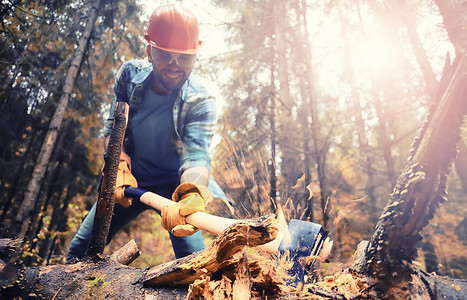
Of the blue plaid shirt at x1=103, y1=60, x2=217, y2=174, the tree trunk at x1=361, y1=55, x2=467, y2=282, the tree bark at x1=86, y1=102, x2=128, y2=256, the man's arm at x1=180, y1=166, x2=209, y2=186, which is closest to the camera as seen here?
the tree trunk at x1=361, y1=55, x2=467, y2=282

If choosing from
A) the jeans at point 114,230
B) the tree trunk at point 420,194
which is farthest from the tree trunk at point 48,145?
the tree trunk at point 420,194

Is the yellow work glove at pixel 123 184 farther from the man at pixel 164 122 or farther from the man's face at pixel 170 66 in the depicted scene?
the man's face at pixel 170 66

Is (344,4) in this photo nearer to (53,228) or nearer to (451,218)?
(451,218)

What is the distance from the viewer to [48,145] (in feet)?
19.9

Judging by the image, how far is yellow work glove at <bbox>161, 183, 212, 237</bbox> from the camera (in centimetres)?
193

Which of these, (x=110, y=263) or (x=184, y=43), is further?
(x=184, y=43)

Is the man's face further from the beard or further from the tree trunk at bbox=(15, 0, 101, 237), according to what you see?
the tree trunk at bbox=(15, 0, 101, 237)

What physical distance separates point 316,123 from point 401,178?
6.41m

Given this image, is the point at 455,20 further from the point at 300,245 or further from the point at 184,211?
the point at 184,211

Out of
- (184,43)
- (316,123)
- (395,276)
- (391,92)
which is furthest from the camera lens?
(391,92)

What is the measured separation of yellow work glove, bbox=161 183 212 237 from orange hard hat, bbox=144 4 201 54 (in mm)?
1462

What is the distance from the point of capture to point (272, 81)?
27.2 feet

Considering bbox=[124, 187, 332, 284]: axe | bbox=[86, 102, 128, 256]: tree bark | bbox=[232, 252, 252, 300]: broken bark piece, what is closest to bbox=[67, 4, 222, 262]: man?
bbox=[86, 102, 128, 256]: tree bark

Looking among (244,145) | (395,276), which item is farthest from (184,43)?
(244,145)
